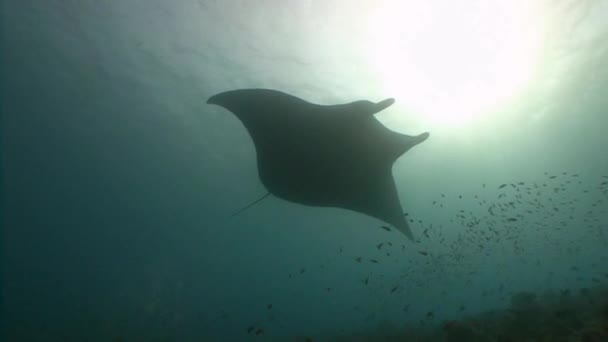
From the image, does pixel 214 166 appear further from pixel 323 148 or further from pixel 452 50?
pixel 323 148

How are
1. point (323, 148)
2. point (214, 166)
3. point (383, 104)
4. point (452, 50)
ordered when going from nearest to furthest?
point (383, 104), point (323, 148), point (452, 50), point (214, 166)

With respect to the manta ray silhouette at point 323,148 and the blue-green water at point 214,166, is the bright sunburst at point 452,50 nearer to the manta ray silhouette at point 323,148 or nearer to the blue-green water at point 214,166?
the blue-green water at point 214,166

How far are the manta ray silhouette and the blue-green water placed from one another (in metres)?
4.56

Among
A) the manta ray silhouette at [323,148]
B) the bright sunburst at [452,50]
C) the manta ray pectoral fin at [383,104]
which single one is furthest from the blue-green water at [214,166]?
the manta ray pectoral fin at [383,104]

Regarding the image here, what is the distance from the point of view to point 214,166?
32.4m

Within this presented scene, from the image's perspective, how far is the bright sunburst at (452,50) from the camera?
13773 mm

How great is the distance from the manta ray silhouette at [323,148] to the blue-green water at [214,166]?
456cm

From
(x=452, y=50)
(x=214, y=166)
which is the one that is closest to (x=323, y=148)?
(x=452, y=50)

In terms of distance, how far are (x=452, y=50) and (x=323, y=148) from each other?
44.5 ft

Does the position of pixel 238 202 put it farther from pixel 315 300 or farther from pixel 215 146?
pixel 315 300

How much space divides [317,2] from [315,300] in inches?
2750

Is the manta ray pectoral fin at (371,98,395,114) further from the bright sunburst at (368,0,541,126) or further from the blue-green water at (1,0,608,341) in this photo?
the bright sunburst at (368,0,541,126)

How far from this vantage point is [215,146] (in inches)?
1104

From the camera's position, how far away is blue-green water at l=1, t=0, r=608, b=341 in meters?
15.2
